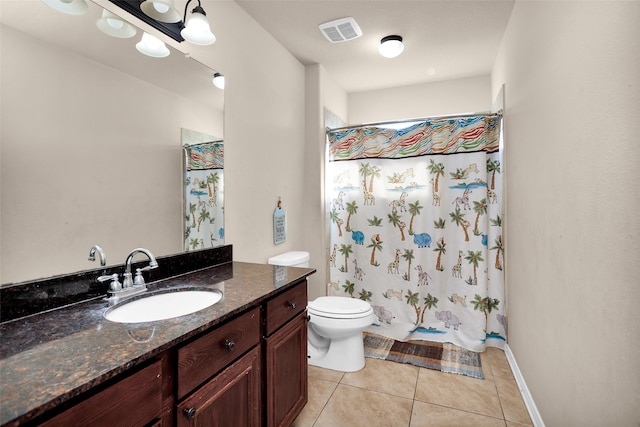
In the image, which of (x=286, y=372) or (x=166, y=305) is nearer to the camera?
(x=166, y=305)

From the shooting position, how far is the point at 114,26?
51.3 inches

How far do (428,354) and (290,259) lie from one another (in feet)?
4.30

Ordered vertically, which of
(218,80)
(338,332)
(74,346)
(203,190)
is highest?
(218,80)

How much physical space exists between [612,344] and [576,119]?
75cm

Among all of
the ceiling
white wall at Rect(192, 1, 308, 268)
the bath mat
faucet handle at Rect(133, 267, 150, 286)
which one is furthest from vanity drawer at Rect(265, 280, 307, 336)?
the ceiling

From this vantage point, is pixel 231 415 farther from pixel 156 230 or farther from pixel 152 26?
pixel 152 26

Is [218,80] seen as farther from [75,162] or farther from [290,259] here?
[290,259]

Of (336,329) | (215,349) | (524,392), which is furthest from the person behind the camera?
(336,329)

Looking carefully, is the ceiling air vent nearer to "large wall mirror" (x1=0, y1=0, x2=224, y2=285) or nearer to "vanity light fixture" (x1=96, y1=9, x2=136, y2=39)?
"large wall mirror" (x1=0, y1=0, x2=224, y2=285)

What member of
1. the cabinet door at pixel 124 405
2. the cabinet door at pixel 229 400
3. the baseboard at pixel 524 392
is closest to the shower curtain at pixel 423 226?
the baseboard at pixel 524 392

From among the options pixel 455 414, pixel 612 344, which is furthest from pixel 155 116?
pixel 455 414

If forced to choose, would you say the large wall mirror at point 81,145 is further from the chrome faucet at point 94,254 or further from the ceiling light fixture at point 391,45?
the ceiling light fixture at point 391,45

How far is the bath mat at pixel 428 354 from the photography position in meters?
2.27

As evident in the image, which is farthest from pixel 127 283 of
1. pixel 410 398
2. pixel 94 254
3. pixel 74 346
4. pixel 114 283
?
pixel 410 398
